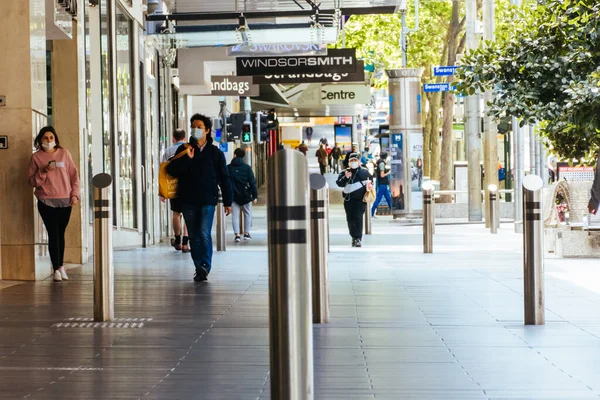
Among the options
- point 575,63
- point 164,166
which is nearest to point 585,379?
point 164,166

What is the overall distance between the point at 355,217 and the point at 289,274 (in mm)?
16407

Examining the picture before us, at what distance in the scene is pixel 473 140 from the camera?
32281 millimetres

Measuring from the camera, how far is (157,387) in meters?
6.55

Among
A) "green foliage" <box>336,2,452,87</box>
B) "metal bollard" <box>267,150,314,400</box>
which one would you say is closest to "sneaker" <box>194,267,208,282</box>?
"metal bollard" <box>267,150,314,400</box>

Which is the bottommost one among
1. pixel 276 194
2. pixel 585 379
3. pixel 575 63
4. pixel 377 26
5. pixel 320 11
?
pixel 585 379

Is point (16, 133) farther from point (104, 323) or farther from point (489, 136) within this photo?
point (489, 136)

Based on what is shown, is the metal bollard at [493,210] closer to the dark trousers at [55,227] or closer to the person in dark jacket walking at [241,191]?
the person in dark jacket walking at [241,191]

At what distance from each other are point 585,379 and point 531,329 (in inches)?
89.4

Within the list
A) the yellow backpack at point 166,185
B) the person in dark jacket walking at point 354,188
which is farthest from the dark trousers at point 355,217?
the yellow backpack at point 166,185

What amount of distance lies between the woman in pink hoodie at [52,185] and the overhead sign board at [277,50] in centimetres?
1018

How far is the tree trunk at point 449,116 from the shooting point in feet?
129

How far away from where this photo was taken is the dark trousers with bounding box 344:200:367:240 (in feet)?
67.8

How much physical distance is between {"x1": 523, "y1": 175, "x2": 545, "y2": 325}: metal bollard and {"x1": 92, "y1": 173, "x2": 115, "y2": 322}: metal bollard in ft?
10.7

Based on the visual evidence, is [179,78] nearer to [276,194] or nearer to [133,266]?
[133,266]
